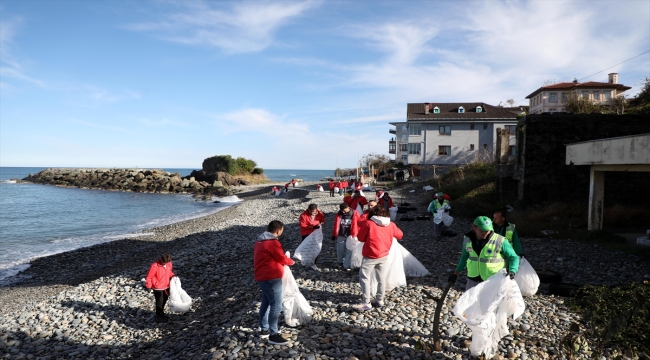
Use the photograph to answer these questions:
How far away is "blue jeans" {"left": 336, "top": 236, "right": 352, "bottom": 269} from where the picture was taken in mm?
9594

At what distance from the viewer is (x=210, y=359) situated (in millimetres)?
5480

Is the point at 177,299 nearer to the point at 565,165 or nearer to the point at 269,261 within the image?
the point at 269,261

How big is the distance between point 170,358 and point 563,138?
17345 millimetres

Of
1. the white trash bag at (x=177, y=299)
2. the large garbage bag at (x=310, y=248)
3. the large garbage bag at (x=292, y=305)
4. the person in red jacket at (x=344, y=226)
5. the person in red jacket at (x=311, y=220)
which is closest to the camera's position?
the large garbage bag at (x=292, y=305)

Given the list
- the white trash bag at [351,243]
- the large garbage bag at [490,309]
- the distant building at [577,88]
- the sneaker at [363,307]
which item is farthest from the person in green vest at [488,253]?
the distant building at [577,88]

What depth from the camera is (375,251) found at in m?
6.66

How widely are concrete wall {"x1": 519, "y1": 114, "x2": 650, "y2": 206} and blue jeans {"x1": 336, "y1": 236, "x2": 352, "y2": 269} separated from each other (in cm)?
1096

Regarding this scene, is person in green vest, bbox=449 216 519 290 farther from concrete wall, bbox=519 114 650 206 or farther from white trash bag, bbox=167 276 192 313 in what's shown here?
concrete wall, bbox=519 114 650 206

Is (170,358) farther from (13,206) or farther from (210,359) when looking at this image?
(13,206)

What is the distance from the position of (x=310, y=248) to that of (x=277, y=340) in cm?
437

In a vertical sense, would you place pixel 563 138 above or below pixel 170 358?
above

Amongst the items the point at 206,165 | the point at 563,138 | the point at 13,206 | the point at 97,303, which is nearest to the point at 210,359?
the point at 97,303

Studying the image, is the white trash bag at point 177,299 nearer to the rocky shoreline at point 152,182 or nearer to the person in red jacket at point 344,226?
the person in red jacket at point 344,226

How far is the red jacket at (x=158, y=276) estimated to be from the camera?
7926 mm
